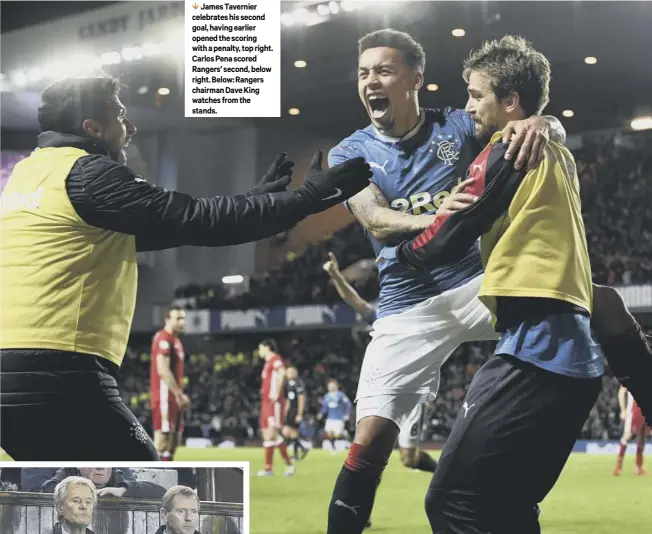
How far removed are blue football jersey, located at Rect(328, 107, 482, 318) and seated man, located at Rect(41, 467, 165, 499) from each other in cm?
112

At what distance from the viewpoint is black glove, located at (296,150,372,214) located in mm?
2719

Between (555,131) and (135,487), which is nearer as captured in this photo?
(555,131)

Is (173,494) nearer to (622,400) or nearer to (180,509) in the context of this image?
(180,509)

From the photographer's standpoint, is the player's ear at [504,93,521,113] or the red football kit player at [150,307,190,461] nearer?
the player's ear at [504,93,521,113]

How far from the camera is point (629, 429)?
4.51 metres

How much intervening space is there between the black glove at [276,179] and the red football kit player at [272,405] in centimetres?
214

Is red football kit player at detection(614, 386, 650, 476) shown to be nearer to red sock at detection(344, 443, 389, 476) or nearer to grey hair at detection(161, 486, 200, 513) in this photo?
red sock at detection(344, 443, 389, 476)

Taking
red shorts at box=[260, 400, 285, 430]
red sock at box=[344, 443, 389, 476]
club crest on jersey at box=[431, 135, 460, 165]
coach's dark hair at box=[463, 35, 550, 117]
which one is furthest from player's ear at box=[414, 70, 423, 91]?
red shorts at box=[260, 400, 285, 430]

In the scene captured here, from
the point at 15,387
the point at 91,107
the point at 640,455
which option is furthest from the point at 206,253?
the point at 640,455

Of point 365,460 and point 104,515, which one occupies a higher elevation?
point 365,460

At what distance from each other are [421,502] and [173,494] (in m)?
1.20

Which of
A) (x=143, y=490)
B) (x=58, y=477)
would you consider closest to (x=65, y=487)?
(x=58, y=477)

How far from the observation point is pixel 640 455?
4285 mm

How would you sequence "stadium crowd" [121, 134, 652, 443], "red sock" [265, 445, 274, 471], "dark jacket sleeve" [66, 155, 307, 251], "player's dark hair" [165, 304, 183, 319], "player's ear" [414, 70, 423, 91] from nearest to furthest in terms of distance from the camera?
"dark jacket sleeve" [66, 155, 307, 251] < "player's ear" [414, 70, 423, 91] < "stadium crowd" [121, 134, 652, 443] < "player's dark hair" [165, 304, 183, 319] < "red sock" [265, 445, 274, 471]
